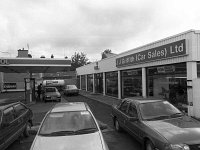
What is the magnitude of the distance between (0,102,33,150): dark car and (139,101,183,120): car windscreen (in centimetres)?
366

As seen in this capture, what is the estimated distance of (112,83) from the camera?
23672mm

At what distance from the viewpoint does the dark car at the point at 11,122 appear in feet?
19.7

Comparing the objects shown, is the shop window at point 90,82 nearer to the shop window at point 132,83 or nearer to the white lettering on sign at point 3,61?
the shop window at point 132,83

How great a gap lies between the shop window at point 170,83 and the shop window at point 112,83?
272 inches

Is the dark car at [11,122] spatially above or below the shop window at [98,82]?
below

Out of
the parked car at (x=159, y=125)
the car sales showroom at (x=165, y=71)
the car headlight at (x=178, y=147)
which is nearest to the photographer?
the car headlight at (x=178, y=147)

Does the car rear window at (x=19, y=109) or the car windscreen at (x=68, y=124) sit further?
the car rear window at (x=19, y=109)

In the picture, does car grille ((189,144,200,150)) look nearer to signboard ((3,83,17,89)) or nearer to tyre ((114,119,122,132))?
tyre ((114,119,122,132))

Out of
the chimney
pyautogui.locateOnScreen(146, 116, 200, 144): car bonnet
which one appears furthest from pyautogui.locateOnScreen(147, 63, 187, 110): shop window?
the chimney

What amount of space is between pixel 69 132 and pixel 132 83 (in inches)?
554

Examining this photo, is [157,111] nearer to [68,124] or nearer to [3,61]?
[68,124]

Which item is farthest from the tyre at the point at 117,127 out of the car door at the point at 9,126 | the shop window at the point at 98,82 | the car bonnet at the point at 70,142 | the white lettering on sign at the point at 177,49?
the shop window at the point at 98,82

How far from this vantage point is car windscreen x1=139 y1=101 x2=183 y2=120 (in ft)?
20.9

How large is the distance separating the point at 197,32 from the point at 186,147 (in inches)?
314
